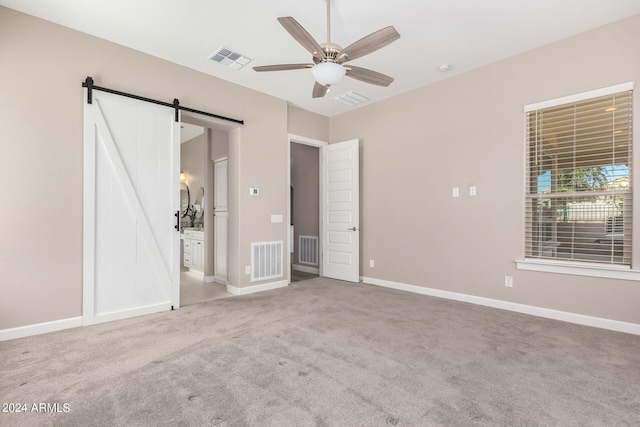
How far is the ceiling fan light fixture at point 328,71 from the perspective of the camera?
2.57 meters

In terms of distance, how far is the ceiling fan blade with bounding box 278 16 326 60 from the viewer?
2248mm

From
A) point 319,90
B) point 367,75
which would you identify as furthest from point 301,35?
point 319,90

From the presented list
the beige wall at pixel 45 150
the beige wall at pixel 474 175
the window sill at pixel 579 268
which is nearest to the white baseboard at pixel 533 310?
the beige wall at pixel 474 175

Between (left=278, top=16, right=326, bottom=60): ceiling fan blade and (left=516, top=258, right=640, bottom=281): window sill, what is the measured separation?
10.6ft

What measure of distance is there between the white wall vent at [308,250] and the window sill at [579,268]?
3609mm

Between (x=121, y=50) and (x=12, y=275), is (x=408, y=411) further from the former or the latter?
(x=121, y=50)

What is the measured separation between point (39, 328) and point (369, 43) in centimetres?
397

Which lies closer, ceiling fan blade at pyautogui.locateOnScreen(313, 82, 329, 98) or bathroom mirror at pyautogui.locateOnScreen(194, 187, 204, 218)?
ceiling fan blade at pyautogui.locateOnScreen(313, 82, 329, 98)

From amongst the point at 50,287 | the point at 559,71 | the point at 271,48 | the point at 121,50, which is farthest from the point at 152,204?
the point at 559,71

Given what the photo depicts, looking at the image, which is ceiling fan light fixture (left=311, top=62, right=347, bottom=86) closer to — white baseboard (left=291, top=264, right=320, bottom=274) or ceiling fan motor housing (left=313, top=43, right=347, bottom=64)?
ceiling fan motor housing (left=313, top=43, right=347, bottom=64)

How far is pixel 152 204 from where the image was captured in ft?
12.0

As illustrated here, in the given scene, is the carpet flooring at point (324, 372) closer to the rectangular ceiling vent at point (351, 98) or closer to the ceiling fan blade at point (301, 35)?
the ceiling fan blade at point (301, 35)

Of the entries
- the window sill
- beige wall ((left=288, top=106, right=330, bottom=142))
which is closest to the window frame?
the window sill

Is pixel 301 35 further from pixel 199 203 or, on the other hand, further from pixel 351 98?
pixel 199 203
